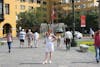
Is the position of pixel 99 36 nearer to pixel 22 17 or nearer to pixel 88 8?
pixel 22 17

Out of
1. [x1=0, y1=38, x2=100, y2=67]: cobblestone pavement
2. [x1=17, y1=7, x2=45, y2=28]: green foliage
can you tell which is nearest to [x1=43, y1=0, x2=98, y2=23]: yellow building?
[x1=17, y1=7, x2=45, y2=28]: green foliage

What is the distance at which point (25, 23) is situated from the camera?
110m

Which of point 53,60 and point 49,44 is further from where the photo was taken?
point 53,60

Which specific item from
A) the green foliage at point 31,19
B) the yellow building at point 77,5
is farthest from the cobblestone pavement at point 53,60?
the yellow building at point 77,5

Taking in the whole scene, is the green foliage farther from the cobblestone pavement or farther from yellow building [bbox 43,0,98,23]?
the cobblestone pavement

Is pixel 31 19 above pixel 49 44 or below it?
below

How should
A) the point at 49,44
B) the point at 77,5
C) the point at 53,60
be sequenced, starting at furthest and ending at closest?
the point at 77,5, the point at 53,60, the point at 49,44

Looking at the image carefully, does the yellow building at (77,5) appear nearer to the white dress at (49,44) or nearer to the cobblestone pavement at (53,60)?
the cobblestone pavement at (53,60)

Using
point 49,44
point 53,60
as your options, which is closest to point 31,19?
point 53,60

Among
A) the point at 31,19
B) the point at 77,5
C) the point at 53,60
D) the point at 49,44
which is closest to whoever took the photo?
the point at 49,44

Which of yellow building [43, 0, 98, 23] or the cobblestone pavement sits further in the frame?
yellow building [43, 0, 98, 23]

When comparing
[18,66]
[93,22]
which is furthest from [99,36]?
[93,22]

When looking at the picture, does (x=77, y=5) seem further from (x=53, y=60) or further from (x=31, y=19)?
(x=53, y=60)

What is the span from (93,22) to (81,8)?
23.5 metres
